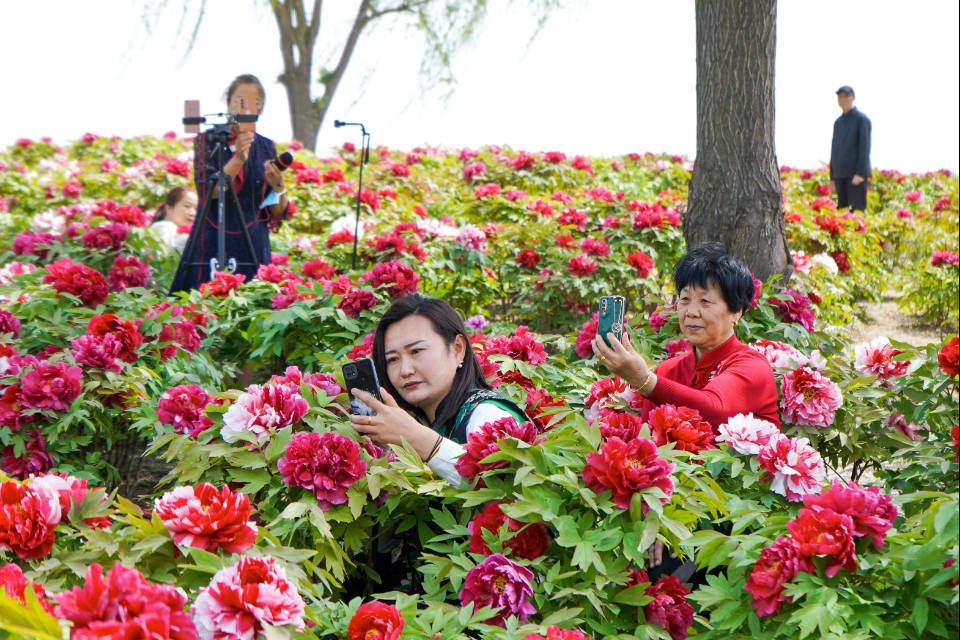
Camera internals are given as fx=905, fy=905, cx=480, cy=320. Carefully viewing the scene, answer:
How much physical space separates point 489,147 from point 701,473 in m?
10.4

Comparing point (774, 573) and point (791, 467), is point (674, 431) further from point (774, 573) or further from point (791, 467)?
point (774, 573)

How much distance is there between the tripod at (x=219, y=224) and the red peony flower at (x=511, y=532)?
112 inches

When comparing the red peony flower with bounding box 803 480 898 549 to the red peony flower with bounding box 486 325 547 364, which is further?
the red peony flower with bounding box 486 325 547 364

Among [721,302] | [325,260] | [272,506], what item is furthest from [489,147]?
[272,506]

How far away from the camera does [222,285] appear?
4.38m

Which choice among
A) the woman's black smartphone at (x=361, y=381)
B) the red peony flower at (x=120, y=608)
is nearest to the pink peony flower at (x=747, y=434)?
the woman's black smartphone at (x=361, y=381)

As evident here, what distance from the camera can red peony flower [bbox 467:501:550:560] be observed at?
203cm

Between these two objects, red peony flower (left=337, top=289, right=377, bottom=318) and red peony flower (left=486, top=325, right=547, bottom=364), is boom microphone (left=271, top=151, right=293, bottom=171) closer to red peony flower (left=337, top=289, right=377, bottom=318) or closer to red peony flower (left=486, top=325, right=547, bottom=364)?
red peony flower (left=337, top=289, right=377, bottom=318)

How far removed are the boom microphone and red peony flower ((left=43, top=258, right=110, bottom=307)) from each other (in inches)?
46.2

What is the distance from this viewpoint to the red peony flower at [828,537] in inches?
67.2

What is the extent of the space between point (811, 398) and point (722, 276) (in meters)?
0.50

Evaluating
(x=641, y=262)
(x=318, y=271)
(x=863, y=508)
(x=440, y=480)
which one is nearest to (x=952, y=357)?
(x=863, y=508)

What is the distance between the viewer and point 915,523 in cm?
198

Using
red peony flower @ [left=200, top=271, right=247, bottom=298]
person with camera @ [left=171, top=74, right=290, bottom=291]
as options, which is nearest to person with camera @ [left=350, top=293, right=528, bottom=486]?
red peony flower @ [left=200, top=271, right=247, bottom=298]
